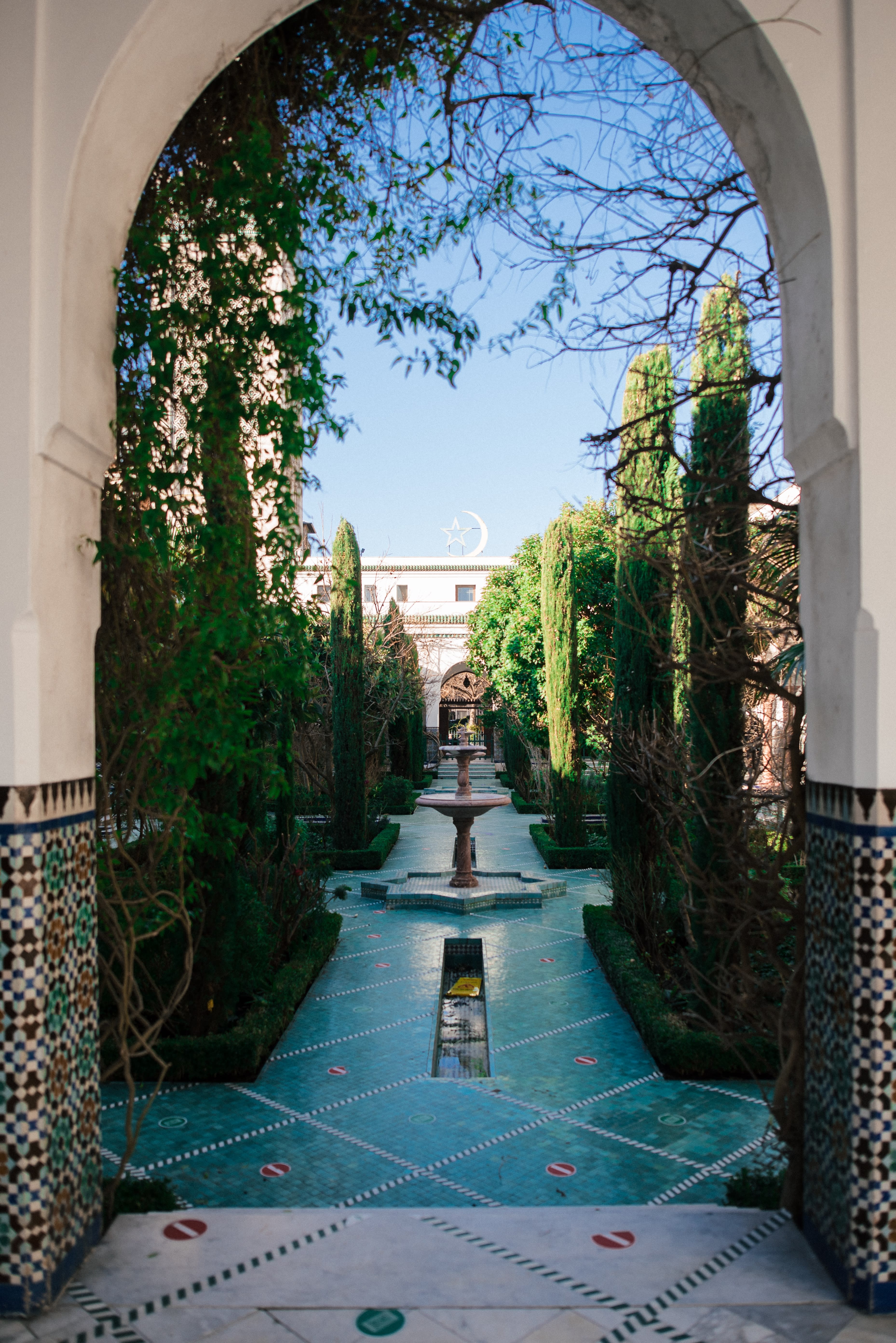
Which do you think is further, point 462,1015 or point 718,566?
point 462,1015

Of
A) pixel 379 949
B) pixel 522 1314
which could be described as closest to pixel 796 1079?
pixel 522 1314

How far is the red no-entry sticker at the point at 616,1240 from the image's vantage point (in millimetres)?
2547

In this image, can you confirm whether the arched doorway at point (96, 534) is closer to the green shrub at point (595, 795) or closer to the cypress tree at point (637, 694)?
the cypress tree at point (637, 694)

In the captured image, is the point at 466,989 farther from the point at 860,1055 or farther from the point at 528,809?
the point at 528,809

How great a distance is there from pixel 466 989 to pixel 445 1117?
2.84m

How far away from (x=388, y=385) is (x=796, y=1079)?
366cm

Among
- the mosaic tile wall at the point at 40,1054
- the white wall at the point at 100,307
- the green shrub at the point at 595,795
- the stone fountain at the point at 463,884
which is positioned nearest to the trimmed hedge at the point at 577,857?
the stone fountain at the point at 463,884

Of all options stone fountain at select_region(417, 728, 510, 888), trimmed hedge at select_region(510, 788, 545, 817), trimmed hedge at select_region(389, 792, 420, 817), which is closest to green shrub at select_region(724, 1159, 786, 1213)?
stone fountain at select_region(417, 728, 510, 888)

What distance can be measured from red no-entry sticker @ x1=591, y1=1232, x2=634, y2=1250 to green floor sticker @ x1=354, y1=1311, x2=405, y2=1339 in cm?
62

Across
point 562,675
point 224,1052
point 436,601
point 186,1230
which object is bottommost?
point 224,1052

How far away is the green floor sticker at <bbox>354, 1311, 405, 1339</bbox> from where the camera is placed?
216 centimetres

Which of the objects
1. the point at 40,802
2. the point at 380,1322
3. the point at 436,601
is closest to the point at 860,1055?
the point at 380,1322

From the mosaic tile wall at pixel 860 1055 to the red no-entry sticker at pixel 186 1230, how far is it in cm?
168

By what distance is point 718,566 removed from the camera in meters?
3.69
